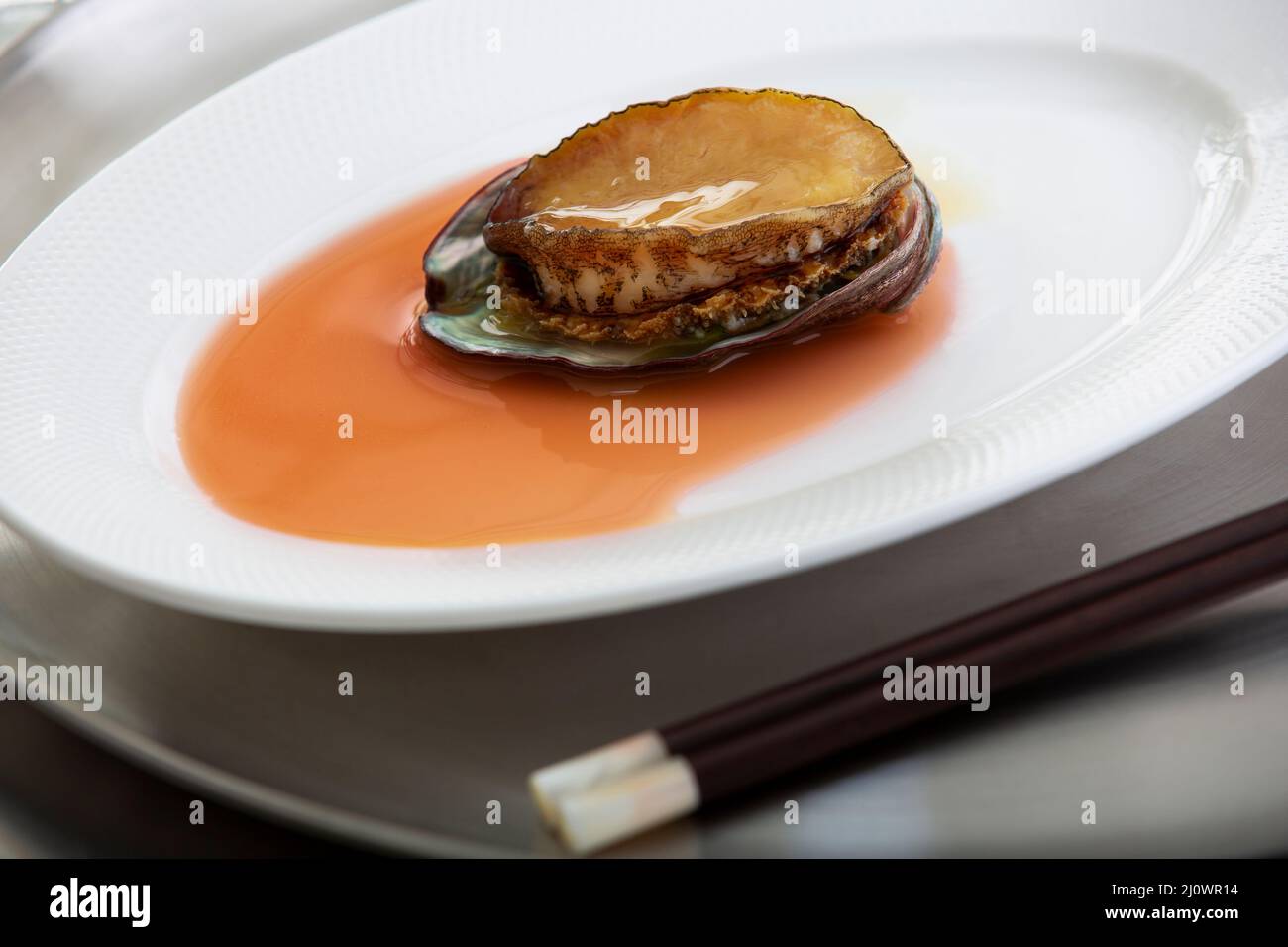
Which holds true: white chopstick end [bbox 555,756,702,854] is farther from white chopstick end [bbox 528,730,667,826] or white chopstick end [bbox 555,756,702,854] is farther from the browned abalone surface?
the browned abalone surface

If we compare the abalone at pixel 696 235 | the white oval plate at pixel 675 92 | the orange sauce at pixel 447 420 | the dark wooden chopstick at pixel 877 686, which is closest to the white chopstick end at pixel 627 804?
the dark wooden chopstick at pixel 877 686

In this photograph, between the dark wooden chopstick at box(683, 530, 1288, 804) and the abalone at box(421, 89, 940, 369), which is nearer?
the dark wooden chopstick at box(683, 530, 1288, 804)

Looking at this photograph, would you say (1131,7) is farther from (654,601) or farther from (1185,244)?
(654,601)

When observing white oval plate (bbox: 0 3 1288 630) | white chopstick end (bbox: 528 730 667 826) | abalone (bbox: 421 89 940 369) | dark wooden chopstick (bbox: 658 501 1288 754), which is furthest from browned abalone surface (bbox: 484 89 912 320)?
white chopstick end (bbox: 528 730 667 826)

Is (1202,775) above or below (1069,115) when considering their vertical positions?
below

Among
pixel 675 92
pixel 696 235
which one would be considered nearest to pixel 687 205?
pixel 696 235

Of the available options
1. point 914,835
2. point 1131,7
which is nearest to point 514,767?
point 914,835

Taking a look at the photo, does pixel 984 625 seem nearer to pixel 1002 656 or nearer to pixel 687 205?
pixel 1002 656
